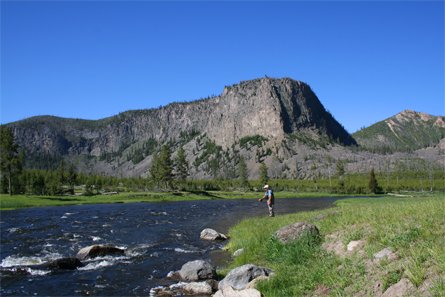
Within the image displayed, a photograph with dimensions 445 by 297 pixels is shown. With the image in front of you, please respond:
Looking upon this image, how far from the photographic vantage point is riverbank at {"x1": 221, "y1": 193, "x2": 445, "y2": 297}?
11.5 meters

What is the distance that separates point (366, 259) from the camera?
46.9 feet

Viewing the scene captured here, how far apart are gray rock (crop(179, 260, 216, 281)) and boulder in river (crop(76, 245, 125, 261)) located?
9485 mm

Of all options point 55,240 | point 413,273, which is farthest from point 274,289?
point 55,240

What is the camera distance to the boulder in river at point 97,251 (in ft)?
91.0

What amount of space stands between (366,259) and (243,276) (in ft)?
18.6

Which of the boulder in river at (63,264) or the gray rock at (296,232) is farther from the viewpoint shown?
the boulder in river at (63,264)

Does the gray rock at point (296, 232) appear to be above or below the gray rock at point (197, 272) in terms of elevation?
above

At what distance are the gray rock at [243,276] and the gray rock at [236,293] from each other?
1.61 ft

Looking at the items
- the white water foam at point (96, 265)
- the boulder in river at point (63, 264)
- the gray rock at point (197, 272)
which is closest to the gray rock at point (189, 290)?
the gray rock at point (197, 272)

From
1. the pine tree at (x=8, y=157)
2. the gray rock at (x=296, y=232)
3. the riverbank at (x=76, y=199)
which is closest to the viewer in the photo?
the gray rock at (x=296, y=232)

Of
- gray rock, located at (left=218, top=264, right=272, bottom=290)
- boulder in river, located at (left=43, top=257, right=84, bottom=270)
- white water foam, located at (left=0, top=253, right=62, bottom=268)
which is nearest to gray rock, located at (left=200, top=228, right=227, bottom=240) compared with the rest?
white water foam, located at (left=0, top=253, right=62, bottom=268)

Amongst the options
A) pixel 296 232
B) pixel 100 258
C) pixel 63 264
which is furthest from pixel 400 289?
pixel 100 258

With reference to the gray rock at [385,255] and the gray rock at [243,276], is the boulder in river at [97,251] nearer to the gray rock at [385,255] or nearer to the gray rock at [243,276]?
the gray rock at [243,276]

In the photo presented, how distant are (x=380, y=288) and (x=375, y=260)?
6.81 ft
